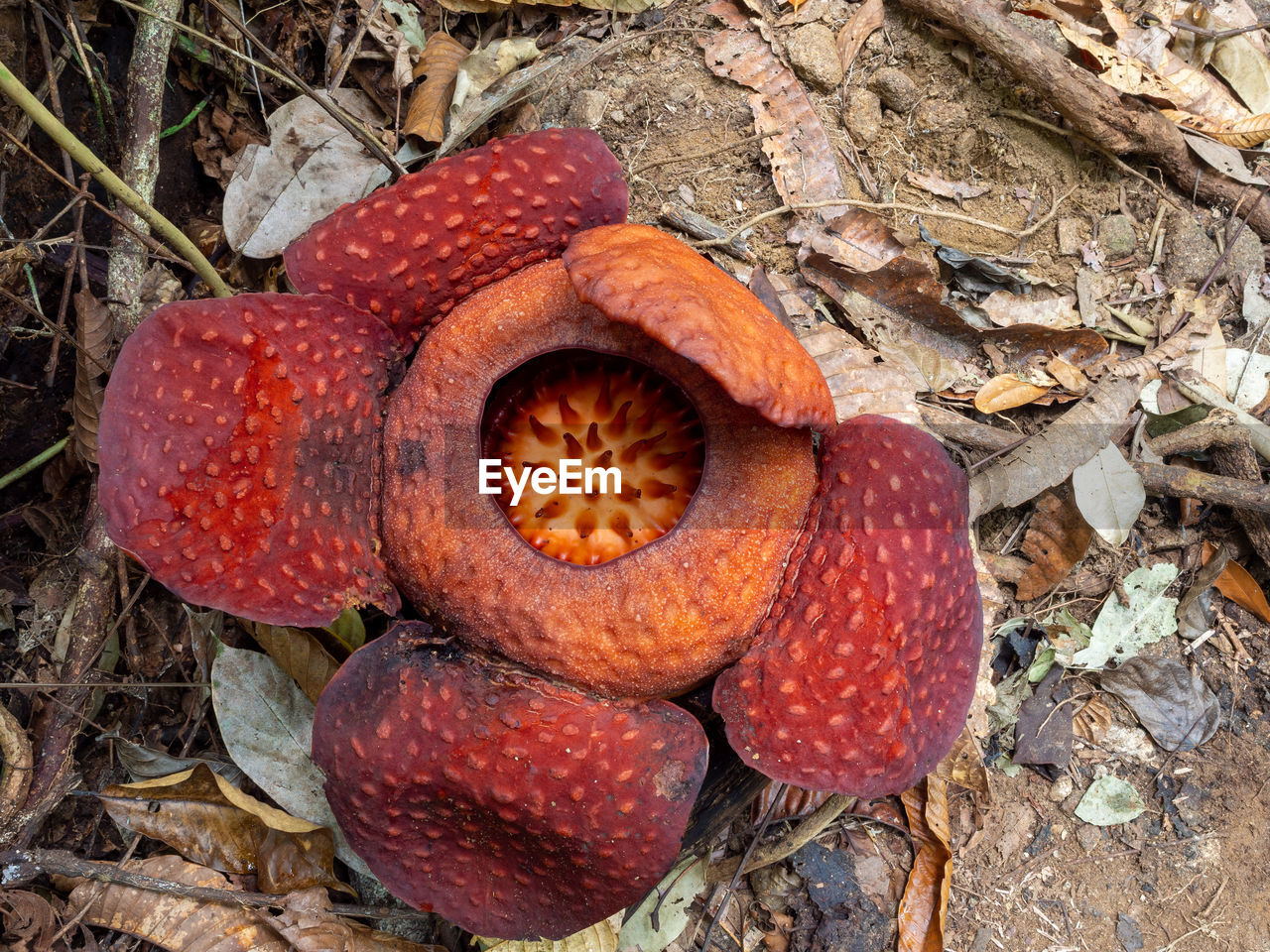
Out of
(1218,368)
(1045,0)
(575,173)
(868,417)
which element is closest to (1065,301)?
(1218,368)

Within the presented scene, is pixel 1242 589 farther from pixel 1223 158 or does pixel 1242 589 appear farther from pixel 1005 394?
pixel 1223 158

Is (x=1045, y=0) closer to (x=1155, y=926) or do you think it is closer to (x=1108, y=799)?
(x=1108, y=799)

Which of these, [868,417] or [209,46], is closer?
[868,417]

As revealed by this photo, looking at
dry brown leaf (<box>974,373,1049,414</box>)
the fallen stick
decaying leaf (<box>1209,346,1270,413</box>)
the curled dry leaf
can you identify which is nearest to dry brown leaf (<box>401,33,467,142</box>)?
the fallen stick

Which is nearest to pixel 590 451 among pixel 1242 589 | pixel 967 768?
pixel 967 768

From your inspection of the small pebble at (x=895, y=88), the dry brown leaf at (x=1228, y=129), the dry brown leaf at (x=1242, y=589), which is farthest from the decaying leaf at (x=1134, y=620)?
the small pebble at (x=895, y=88)
